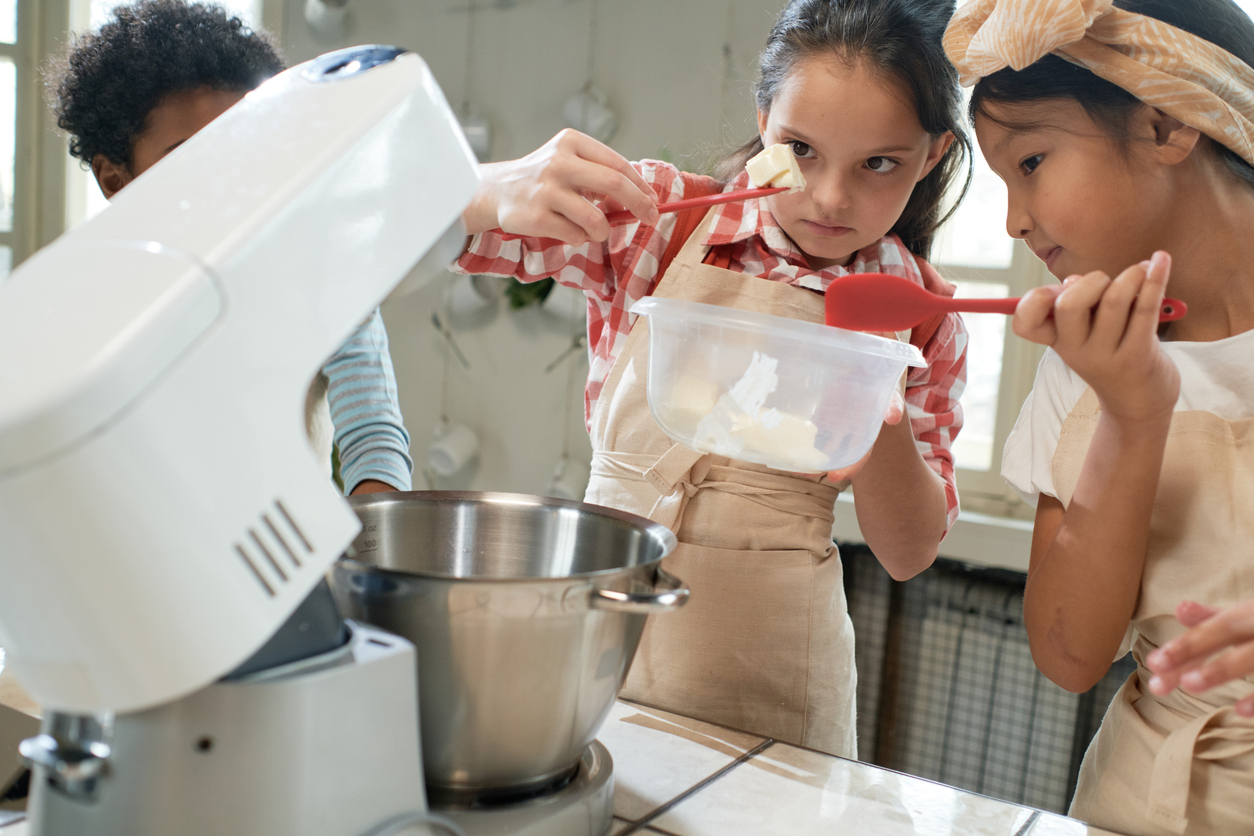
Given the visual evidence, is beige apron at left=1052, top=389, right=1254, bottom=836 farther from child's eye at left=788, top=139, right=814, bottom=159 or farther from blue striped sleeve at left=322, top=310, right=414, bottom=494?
blue striped sleeve at left=322, top=310, right=414, bottom=494

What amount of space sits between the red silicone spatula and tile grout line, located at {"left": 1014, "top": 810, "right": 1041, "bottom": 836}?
0.41 meters

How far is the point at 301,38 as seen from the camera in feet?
9.99

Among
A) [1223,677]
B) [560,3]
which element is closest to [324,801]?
[1223,677]

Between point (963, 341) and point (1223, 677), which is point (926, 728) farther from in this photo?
point (1223, 677)

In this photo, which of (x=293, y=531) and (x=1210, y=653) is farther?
(x=1210, y=653)

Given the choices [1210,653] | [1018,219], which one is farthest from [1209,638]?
[1018,219]

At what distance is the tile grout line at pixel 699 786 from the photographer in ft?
2.24

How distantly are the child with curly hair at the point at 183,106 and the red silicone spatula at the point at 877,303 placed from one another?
0.69m

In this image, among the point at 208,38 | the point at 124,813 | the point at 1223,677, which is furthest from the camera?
the point at 208,38

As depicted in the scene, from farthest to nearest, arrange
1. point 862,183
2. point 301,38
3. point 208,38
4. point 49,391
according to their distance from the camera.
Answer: point 301,38
point 208,38
point 862,183
point 49,391

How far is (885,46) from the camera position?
1030mm

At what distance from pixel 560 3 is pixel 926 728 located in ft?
7.06

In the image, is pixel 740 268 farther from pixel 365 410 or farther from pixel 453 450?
pixel 453 450

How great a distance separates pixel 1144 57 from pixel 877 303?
1.19 feet
